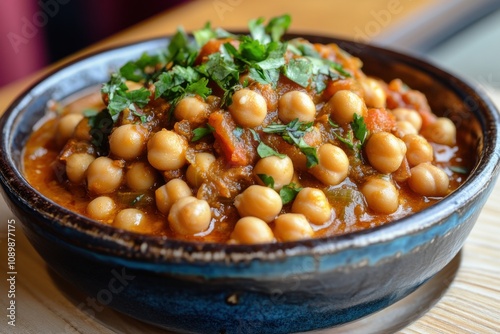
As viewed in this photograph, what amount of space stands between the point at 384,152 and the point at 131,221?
38.0 inches

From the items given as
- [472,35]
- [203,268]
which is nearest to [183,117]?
[203,268]

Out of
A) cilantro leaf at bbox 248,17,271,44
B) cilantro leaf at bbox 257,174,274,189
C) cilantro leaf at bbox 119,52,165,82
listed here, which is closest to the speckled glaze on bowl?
cilantro leaf at bbox 257,174,274,189

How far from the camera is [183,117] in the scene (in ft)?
7.80

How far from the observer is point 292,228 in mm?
2092

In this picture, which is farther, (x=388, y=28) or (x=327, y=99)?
(x=388, y=28)

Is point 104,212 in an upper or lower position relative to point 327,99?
lower

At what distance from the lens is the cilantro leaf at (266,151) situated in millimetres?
2266

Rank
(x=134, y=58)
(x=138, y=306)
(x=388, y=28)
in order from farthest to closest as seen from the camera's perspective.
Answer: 1. (x=388, y=28)
2. (x=134, y=58)
3. (x=138, y=306)

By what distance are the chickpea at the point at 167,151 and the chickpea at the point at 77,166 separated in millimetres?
342

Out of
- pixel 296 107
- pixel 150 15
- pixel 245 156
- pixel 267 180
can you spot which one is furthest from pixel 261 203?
pixel 150 15

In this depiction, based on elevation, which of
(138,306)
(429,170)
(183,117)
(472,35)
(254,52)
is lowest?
(472,35)

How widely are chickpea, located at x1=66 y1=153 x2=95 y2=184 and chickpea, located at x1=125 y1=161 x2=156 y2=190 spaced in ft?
0.71

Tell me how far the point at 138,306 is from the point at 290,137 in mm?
815

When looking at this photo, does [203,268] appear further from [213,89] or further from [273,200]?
[213,89]
